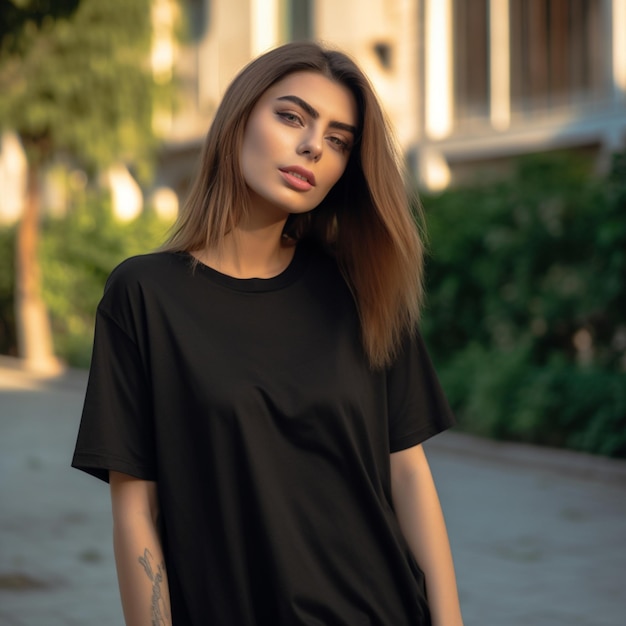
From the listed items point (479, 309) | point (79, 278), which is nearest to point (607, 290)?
point (479, 309)

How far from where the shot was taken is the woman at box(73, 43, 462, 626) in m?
2.08

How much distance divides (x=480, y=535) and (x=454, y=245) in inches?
221

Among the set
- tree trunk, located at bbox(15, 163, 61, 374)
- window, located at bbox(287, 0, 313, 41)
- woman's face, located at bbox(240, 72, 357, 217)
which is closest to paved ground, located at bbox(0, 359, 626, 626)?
woman's face, located at bbox(240, 72, 357, 217)

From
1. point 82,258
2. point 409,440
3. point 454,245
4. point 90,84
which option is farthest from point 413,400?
point 82,258

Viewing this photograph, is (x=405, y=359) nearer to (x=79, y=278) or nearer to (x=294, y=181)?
(x=294, y=181)

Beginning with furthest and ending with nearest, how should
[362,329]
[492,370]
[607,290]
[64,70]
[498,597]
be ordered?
[64,70]
[492,370]
[607,290]
[498,597]
[362,329]

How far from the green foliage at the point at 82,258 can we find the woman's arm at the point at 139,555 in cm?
1863

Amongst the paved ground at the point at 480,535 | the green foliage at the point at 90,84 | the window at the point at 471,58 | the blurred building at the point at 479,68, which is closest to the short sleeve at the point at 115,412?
the paved ground at the point at 480,535

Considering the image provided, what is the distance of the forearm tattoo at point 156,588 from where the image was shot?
2.09 metres

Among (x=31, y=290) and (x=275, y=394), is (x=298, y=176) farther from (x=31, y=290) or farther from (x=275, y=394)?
(x=31, y=290)

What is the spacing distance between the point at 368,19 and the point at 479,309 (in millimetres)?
10790

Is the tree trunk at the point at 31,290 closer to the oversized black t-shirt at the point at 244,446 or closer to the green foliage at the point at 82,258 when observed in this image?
the green foliage at the point at 82,258

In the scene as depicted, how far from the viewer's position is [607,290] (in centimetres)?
1022

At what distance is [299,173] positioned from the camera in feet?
7.38
